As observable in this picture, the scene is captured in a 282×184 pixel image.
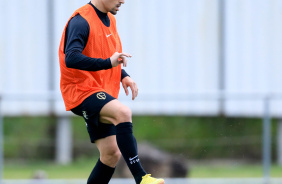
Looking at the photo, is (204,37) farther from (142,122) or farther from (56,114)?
(56,114)

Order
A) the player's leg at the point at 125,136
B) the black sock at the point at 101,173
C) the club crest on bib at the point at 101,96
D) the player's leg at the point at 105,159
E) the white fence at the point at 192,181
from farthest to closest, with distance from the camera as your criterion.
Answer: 1. the white fence at the point at 192,181
2. the black sock at the point at 101,173
3. the player's leg at the point at 105,159
4. the club crest on bib at the point at 101,96
5. the player's leg at the point at 125,136

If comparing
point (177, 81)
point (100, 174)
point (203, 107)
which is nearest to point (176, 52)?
point (177, 81)

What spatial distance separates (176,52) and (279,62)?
1.67 m

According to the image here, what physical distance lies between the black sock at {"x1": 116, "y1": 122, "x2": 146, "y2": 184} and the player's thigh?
0.12 feet

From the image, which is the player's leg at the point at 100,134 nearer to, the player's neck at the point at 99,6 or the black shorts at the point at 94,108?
the black shorts at the point at 94,108

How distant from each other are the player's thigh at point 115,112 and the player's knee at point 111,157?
42 centimetres

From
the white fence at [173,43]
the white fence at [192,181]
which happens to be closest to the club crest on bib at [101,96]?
the white fence at [192,181]

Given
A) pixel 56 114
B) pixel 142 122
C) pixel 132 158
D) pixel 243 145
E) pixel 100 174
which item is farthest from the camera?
pixel 56 114

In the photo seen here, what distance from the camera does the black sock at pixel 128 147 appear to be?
4574 millimetres

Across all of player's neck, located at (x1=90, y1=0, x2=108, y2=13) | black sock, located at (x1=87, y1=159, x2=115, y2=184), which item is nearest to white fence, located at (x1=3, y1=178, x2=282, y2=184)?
black sock, located at (x1=87, y1=159, x2=115, y2=184)

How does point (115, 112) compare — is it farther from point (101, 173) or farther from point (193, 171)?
point (193, 171)

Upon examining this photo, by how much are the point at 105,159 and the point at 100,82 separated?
24.7 inches

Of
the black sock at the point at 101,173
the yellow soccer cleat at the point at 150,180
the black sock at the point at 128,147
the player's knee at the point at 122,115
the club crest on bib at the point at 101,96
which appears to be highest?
the club crest on bib at the point at 101,96

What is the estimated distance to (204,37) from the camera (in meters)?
10.5
